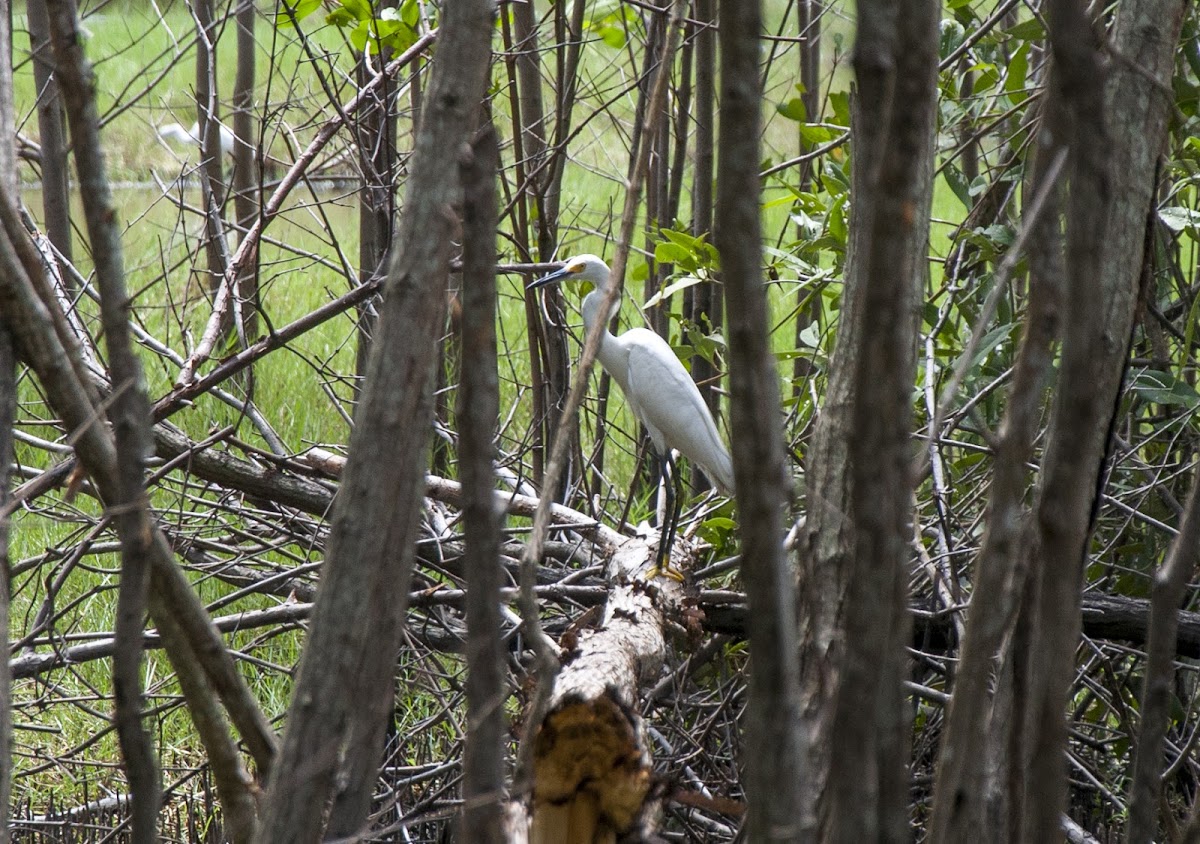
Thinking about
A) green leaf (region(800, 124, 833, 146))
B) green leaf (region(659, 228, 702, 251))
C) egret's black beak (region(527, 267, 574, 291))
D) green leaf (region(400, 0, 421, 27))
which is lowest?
green leaf (region(659, 228, 702, 251))

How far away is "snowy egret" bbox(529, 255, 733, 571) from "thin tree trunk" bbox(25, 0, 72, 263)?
1281 millimetres

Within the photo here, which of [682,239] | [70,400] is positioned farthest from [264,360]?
[70,400]

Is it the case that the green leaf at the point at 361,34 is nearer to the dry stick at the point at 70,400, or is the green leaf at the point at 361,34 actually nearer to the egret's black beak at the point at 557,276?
the egret's black beak at the point at 557,276

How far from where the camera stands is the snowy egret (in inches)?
130

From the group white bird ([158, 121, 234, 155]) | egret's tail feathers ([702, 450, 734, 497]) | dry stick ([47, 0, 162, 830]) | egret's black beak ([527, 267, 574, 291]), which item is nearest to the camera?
dry stick ([47, 0, 162, 830])

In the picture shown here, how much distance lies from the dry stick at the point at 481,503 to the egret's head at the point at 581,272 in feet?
7.69

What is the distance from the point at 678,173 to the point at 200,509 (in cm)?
180

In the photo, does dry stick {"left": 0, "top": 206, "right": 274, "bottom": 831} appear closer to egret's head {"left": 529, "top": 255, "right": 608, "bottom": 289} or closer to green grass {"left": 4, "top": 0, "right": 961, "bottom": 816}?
green grass {"left": 4, "top": 0, "right": 961, "bottom": 816}

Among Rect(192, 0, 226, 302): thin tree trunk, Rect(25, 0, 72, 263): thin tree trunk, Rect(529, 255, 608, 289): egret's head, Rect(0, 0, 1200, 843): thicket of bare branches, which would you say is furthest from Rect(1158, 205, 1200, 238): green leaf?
Rect(25, 0, 72, 263): thin tree trunk

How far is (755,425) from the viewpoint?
2.23 ft

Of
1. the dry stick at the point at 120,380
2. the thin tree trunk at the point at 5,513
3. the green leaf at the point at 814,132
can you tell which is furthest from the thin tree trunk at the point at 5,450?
the green leaf at the point at 814,132

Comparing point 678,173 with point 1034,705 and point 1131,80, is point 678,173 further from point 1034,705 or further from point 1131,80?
point 1034,705

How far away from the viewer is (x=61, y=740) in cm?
321

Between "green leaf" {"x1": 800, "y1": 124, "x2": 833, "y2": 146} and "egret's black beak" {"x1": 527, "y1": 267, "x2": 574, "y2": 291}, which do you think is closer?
"green leaf" {"x1": 800, "y1": 124, "x2": 833, "y2": 146}
